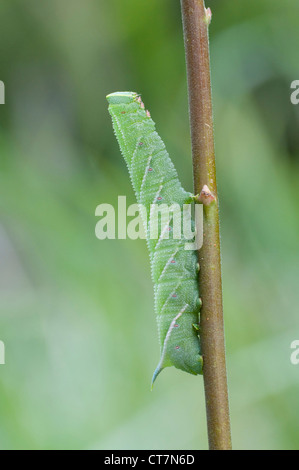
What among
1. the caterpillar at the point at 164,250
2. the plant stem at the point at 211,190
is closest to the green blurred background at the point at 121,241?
the caterpillar at the point at 164,250

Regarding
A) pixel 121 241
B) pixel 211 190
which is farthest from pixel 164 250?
pixel 121 241

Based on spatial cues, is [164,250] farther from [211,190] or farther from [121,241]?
[121,241]

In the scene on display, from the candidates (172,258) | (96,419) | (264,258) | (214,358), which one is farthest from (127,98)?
(264,258)

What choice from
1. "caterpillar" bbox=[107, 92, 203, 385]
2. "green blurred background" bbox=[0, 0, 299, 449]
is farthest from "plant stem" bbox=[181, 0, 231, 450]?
"green blurred background" bbox=[0, 0, 299, 449]

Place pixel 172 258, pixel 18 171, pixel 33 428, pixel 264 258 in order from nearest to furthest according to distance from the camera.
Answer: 1. pixel 172 258
2. pixel 33 428
3. pixel 264 258
4. pixel 18 171

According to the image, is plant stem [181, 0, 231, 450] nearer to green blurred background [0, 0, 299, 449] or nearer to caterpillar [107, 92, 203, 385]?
caterpillar [107, 92, 203, 385]

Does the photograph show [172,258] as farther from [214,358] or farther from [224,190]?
[224,190]
